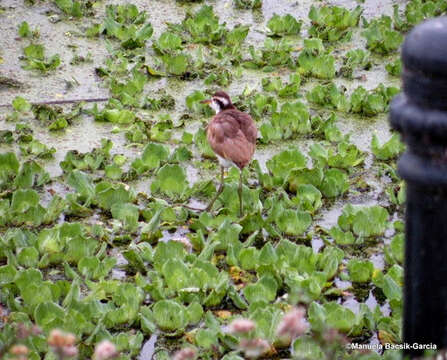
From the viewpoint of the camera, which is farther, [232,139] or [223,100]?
[223,100]

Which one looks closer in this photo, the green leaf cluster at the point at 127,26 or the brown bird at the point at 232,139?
the brown bird at the point at 232,139

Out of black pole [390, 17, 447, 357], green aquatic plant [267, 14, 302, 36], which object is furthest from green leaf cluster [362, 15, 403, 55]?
black pole [390, 17, 447, 357]

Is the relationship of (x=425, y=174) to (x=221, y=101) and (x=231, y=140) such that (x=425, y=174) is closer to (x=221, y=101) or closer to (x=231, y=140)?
(x=231, y=140)

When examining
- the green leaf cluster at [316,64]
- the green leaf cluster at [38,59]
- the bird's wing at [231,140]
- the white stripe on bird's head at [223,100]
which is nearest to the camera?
the bird's wing at [231,140]

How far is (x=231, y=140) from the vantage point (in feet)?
19.5

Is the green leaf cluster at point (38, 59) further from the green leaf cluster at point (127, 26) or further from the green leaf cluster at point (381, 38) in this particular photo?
the green leaf cluster at point (381, 38)

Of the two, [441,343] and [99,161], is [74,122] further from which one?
[441,343]

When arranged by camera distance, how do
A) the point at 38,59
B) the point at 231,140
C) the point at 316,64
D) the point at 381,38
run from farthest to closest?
the point at 381,38, the point at 38,59, the point at 316,64, the point at 231,140

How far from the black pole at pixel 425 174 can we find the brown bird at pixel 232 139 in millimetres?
2847

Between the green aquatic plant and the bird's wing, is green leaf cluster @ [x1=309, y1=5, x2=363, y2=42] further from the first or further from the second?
the bird's wing

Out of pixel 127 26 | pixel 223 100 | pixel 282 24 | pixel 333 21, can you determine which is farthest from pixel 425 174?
pixel 127 26

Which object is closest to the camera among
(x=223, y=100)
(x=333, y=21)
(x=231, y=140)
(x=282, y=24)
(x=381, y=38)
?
(x=231, y=140)

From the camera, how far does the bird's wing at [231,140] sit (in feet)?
19.4

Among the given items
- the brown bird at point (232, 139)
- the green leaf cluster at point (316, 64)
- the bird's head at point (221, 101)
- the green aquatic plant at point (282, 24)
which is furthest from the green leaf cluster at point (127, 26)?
the brown bird at point (232, 139)
